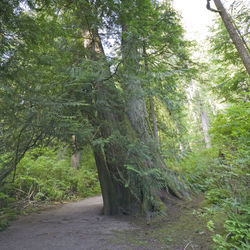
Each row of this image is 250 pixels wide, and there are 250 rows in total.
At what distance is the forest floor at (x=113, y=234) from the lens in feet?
10.8

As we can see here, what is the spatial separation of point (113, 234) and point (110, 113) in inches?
132

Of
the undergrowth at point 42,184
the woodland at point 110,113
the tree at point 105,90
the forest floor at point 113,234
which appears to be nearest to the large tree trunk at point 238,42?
the woodland at point 110,113

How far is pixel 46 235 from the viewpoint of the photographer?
12.7 feet

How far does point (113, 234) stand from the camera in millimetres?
3924

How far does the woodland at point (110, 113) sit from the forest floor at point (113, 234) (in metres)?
0.35

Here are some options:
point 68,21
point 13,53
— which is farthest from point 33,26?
point 68,21

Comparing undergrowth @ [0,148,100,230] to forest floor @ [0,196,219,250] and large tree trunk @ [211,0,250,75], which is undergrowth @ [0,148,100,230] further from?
large tree trunk @ [211,0,250,75]

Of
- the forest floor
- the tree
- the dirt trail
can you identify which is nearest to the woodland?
the tree

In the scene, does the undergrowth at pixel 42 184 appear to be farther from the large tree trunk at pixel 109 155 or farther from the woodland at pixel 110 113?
the large tree trunk at pixel 109 155

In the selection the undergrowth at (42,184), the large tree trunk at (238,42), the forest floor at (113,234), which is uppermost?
the large tree trunk at (238,42)

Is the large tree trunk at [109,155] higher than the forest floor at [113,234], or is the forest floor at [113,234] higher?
the large tree trunk at [109,155]

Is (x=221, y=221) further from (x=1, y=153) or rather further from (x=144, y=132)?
(x=1, y=153)

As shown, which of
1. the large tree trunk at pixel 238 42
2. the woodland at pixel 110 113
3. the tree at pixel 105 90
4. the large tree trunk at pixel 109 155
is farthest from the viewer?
the large tree trunk at pixel 238 42

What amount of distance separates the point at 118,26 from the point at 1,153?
4.96 metres
